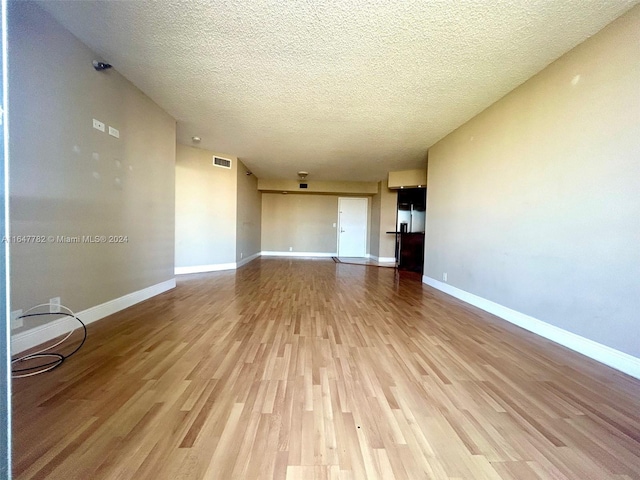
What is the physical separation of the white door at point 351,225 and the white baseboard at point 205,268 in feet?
14.0

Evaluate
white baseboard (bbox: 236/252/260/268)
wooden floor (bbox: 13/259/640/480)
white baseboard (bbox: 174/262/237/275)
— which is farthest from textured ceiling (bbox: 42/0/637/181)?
white baseboard (bbox: 236/252/260/268)

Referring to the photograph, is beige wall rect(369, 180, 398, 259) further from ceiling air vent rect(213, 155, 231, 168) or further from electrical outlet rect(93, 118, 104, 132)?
electrical outlet rect(93, 118, 104, 132)

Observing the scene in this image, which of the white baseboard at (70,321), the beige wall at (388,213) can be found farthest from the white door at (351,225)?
the white baseboard at (70,321)

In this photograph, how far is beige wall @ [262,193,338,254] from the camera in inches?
356

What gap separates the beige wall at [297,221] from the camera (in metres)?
9.03

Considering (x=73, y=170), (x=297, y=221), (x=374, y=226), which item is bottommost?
(x=374, y=226)

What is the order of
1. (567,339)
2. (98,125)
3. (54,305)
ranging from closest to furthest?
1. (54,305)
2. (567,339)
3. (98,125)

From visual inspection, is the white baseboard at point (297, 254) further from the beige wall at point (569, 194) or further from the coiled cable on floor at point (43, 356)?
the coiled cable on floor at point (43, 356)

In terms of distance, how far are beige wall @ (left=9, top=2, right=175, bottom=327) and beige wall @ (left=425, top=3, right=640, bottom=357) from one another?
167 inches

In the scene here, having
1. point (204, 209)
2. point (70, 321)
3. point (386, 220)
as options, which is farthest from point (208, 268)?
point (386, 220)

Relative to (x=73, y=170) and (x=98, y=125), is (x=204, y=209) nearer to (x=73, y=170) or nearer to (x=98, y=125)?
(x=98, y=125)

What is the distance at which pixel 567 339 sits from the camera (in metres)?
2.22

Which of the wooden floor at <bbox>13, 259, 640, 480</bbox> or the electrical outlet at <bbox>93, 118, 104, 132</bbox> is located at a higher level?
the electrical outlet at <bbox>93, 118, 104, 132</bbox>

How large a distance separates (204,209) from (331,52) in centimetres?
401
